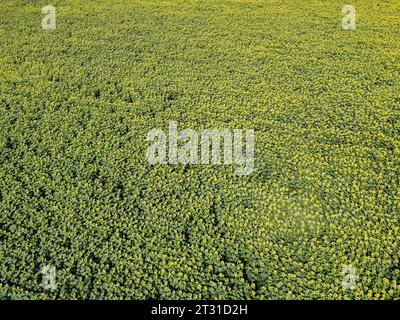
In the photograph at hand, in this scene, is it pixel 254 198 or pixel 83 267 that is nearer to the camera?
pixel 83 267

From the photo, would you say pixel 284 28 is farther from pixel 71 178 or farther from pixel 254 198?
pixel 71 178

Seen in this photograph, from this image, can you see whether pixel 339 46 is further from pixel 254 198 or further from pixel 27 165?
pixel 27 165

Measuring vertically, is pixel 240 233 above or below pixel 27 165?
below

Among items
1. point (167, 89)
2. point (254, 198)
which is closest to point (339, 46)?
point (167, 89)

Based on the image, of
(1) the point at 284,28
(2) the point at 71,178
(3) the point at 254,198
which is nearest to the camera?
(3) the point at 254,198
